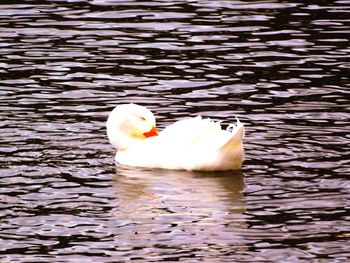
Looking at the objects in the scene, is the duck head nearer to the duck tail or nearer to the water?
the water

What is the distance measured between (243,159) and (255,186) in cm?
71

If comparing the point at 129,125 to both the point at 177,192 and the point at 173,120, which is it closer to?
the point at 173,120

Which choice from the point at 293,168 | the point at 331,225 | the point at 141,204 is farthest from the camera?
the point at 293,168

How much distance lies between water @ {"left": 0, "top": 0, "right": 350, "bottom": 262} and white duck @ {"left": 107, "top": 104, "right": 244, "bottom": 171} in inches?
→ 6.1

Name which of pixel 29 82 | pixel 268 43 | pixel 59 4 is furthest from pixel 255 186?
pixel 59 4

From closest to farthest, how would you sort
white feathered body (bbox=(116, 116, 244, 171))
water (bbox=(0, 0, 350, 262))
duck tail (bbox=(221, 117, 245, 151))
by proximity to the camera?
water (bbox=(0, 0, 350, 262)) → duck tail (bbox=(221, 117, 245, 151)) → white feathered body (bbox=(116, 116, 244, 171))

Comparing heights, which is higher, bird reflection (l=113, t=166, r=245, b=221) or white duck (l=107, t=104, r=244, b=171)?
white duck (l=107, t=104, r=244, b=171)

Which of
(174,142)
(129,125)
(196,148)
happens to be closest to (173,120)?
(129,125)

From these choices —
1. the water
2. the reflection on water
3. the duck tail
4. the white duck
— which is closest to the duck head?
the white duck

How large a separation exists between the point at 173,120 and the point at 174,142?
1.61 meters

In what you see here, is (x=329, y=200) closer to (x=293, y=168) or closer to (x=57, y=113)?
(x=293, y=168)

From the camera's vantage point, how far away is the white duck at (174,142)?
14.4 metres

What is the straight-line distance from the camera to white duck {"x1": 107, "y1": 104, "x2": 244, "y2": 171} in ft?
47.3

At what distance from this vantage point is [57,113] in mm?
16750
